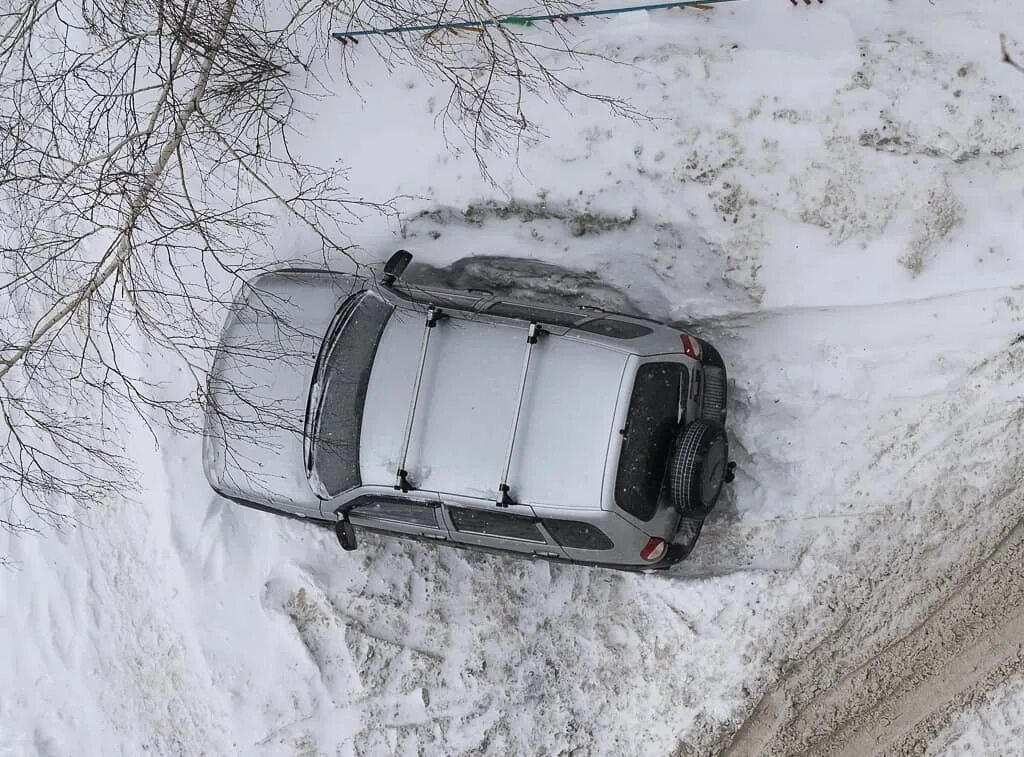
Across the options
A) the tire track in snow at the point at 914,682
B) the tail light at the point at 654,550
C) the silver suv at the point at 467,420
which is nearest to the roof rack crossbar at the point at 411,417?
the silver suv at the point at 467,420

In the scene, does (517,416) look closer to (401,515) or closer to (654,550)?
(401,515)

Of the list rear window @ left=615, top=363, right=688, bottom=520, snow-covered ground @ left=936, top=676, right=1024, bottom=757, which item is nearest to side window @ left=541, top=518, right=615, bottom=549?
rear window @ left=615, top=363, right=688, bottom=520

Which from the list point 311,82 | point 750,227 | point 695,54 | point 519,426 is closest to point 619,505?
point 519,426

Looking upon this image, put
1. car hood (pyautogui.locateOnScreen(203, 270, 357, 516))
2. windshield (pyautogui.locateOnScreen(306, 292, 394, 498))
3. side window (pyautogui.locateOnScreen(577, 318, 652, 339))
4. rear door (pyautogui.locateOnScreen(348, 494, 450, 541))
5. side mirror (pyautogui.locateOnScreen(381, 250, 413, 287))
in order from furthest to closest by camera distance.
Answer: side mirror (pyautogui.locateOnScreen(381, 250, 413, 287)) < car hood (pyautogui.locateOnScreen(203, 270, 357, 516)) < windshield (pyautogui.locateOnScreen(306, 292, 394, 498)) < rear door (pyautogui.locateOnScreen(348, 494, 450, 541)) < side window (pyautogui.locateOnScreen(577, 318, 652, 339))

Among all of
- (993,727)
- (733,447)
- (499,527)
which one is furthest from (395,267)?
(993,727)

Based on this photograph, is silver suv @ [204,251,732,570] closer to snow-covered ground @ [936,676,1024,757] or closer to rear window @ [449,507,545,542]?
rear window @ [449,507,545,542]

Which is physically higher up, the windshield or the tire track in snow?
the windshield

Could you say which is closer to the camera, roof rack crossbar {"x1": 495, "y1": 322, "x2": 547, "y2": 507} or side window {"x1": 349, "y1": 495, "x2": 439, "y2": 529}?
roof rack crossbar {"x1": 495, "y1": 322, "x2": 547, "y2": 507}

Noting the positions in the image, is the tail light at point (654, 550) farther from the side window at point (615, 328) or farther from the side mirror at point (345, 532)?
the side mirror at point (345, 532)
